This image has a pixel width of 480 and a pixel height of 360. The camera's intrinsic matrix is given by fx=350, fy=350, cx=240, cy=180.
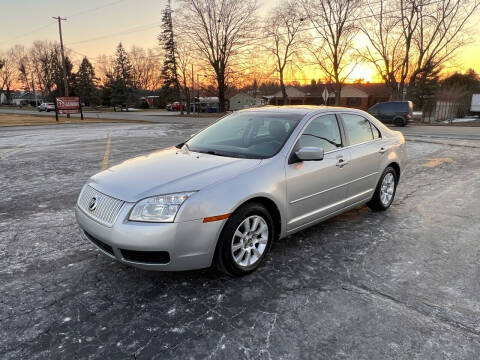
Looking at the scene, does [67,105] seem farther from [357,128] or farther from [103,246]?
[103,246]

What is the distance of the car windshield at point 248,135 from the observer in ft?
12.2

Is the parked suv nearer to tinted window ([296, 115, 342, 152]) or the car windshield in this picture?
tinted window ([296, 115, 342, 152])

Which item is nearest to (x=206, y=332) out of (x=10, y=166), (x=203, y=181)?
(x=203, y=181)

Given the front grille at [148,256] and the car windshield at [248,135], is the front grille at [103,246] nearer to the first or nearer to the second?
the front grille at [148,256]

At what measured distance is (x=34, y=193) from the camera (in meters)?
6.07

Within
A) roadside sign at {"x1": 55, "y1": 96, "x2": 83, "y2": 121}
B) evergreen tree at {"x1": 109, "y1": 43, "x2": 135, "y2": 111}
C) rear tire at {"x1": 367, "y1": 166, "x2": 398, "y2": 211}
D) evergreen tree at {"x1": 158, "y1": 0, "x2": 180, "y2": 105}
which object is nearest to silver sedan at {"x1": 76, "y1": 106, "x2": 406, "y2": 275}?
rear tire at {"x1": 367, "y1": 166, "x2": 398, "y2": 211}

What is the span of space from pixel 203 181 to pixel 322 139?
1739mm

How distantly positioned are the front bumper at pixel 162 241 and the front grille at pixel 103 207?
5 centimetres

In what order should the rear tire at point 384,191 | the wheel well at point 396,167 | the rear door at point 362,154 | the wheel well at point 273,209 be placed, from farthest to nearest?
1. the wheel well at point 396,167
2. the rear tire at point 384,191
3. the rear door at point 362,154
4. the wheel well at point 273,209

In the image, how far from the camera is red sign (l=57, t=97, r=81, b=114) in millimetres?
27906

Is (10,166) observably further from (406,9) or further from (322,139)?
(406,9)

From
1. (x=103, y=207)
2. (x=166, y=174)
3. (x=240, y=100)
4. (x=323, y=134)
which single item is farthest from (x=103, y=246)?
(x=240, y=100)

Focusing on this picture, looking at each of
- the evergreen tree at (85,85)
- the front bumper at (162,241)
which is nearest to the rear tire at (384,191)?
the front bumper at (162,241)

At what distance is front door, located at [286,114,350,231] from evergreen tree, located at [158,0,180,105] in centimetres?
5123
